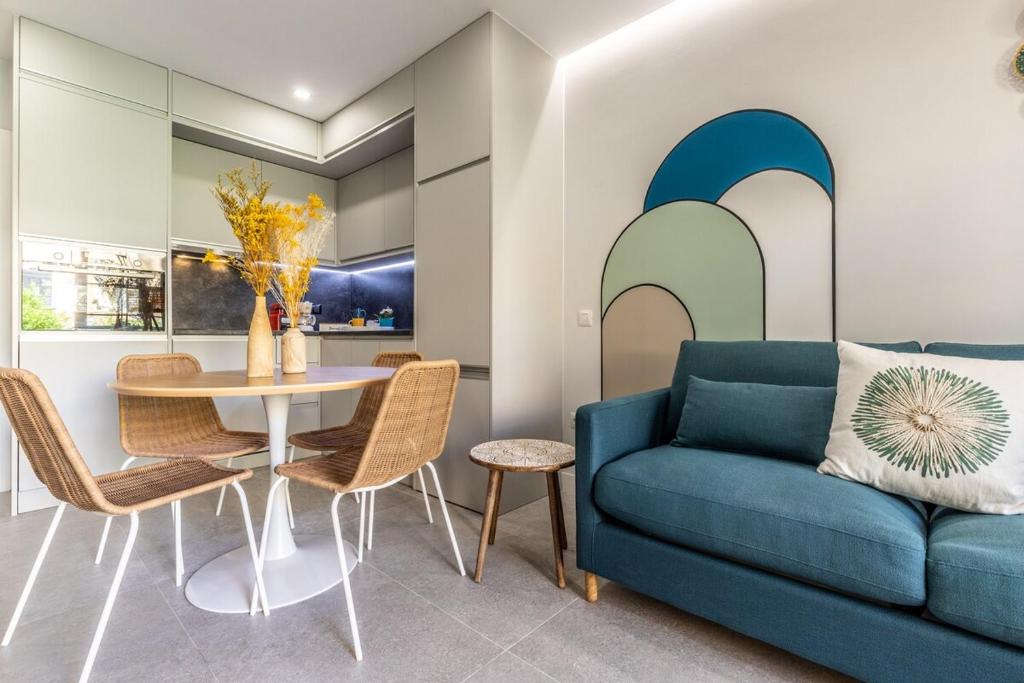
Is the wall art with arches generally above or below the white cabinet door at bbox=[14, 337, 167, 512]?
above

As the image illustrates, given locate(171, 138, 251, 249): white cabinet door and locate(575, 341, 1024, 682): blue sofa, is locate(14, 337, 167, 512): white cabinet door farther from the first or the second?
locate(575, 341, 1024, 682): blue sofa

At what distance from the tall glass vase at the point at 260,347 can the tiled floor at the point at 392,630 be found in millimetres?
869

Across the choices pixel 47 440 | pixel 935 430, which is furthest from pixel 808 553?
pixel 47 440

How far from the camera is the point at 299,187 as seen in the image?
4094mm

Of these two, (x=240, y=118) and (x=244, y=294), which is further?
(x=244, y=294)

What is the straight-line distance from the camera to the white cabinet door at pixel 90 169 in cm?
271

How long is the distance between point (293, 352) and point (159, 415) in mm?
710

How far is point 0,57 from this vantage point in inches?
120

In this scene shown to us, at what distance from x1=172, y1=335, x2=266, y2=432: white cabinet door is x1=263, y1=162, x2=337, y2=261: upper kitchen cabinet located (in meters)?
1.12

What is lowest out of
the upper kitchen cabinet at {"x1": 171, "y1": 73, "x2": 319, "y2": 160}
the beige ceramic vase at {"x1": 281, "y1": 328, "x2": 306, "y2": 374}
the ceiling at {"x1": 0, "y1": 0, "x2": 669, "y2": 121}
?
the beige ceramic vase at {"x1": 281, "y1": 328, "x2": 306, "y2": 374}

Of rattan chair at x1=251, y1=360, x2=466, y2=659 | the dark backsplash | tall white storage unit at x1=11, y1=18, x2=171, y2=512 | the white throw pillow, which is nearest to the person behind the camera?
the white throw pillow

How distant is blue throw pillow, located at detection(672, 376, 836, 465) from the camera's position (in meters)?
1.70

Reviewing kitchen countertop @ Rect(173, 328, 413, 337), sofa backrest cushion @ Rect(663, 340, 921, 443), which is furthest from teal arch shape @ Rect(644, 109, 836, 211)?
kitchen countertop @ Rect(173, 328, 413, 337)

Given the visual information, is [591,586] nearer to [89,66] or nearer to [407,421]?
[407,421]
